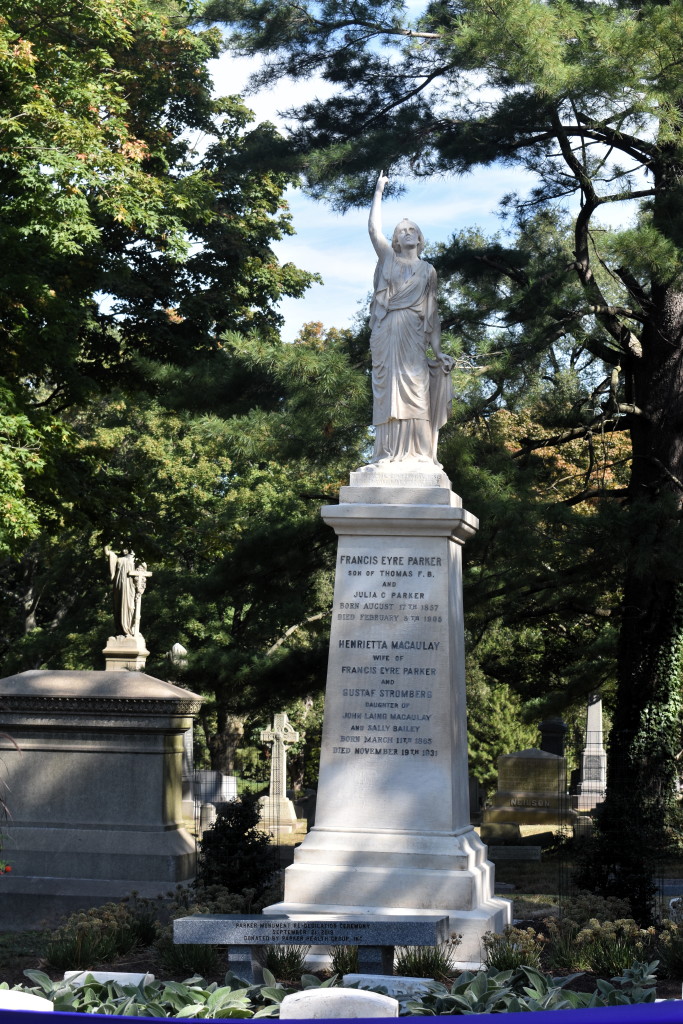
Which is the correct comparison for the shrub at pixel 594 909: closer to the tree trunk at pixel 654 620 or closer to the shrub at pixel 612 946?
the shrub at pixel 612 946

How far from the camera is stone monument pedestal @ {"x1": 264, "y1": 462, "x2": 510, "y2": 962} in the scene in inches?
362

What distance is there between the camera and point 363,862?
30.6ft

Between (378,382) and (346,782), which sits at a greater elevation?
(378,382)

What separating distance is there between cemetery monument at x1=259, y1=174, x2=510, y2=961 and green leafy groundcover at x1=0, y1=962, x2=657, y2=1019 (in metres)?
2.41

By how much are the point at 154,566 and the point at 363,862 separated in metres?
22.8

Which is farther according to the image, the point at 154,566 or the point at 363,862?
the point at 154,566

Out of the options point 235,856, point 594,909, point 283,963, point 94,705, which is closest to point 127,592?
point 94,705

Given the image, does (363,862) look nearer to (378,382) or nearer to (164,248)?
(378,382)

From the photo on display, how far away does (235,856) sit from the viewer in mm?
10828

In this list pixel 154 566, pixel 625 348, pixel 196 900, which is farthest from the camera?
pixel 154 566

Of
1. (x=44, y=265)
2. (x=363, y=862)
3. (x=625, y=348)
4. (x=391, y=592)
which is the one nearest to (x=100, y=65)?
(x=44, y=265)

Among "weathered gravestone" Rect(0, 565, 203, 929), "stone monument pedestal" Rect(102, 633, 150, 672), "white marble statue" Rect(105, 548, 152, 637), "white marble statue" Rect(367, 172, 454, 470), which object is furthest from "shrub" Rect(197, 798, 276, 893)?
"white marble statue" Rect(105, 548, 152, 637)

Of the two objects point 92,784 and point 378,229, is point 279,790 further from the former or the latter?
point 378,229

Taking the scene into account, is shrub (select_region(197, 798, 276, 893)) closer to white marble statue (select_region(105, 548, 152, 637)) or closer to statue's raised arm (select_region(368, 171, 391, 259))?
Result: statue's raised arm (select_region(368, 171, 391, 259))
